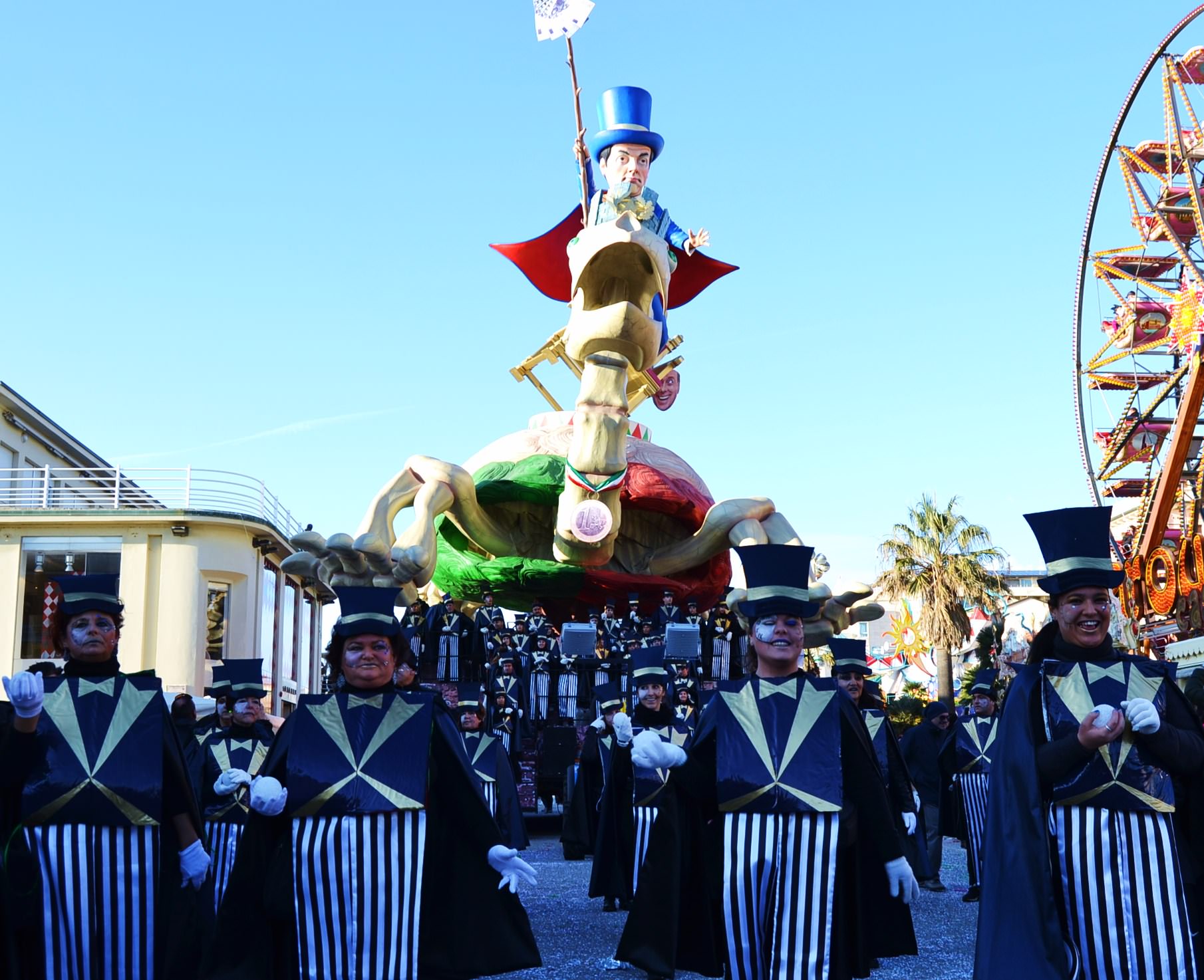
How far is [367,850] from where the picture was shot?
486cm

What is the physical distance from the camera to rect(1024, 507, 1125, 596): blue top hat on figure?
4.75 metres

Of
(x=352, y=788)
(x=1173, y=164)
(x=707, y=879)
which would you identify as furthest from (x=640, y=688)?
(x=1173, y=164)

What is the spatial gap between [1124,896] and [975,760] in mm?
6263

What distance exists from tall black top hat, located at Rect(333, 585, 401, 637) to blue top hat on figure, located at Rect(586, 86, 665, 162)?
12904 millimetres

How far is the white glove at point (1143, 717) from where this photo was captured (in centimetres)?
427

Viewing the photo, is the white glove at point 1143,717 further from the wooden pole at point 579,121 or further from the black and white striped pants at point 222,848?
the wooden pole at point 579,121

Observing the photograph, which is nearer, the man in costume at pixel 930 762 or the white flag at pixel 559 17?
the man in costume at pixel 930 762

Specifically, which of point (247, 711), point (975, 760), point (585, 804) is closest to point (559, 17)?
point (585, 804)

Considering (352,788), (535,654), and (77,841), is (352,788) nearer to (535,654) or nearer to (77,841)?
(77,841)

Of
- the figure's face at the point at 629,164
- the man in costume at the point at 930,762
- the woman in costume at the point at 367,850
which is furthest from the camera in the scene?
the figure's face at the point at 629,164

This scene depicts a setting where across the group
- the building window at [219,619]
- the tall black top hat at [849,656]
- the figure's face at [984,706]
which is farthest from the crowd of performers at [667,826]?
the building window at [219,619]

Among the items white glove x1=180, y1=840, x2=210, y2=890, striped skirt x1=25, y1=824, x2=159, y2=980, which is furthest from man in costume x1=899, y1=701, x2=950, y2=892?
striped skirt x1=25, y1=824, x2=159, y2=980

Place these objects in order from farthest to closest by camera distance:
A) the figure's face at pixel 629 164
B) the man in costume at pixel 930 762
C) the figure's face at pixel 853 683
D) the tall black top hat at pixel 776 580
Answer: the figure's face at pixel 629 164
the man in costume at pixel 930 762
the figure's face at pixel 853 683
the tall black top hat at pixel 776 580

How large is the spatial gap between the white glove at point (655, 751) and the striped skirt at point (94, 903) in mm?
1944
